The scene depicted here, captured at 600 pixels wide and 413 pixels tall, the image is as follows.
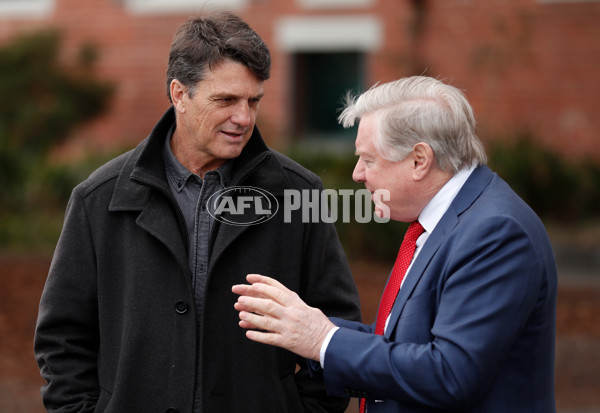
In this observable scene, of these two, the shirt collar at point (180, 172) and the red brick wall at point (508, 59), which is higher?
the red brick wall at point (508, 59)

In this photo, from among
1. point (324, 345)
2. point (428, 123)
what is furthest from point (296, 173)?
point (324, 345)

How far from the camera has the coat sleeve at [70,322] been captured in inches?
105

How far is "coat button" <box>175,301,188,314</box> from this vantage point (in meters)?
2.62

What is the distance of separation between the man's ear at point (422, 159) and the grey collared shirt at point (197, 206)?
73 cm

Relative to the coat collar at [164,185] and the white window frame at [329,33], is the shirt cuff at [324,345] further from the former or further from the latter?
the white window frame at [329,33]

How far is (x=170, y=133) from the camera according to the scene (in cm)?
293

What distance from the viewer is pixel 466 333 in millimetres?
2100

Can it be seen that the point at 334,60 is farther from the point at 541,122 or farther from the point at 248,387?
the point at 248,387

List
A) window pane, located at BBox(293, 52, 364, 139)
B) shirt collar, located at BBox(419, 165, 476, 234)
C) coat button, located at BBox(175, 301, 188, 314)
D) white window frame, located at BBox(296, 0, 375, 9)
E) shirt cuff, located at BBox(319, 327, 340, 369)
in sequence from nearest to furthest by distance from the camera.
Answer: shirt cuff, located at BBox(319, 327, 340, 369) < shirt collar, located at BBox(419, 165, 476, 234) < coat button, located at BBox(175, 301, 188, 314) < white window frame, located at BBox(296, 0, 375, 9) < window pane, located at BBox(293, 52, 364, 139)

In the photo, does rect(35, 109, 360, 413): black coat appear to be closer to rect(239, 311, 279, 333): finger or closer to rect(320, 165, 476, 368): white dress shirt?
rect(239, 311, 279, 333): finger

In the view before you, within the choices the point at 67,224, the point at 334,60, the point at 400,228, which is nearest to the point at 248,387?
the point at 67,224

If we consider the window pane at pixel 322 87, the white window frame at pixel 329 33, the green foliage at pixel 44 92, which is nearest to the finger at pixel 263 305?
the green foliage at pixel 44 92

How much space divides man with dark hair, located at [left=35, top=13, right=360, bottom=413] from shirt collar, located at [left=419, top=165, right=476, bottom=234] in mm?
579

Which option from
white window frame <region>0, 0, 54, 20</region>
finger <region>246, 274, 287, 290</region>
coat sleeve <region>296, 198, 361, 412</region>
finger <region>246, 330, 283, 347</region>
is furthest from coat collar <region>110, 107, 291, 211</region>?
white window frame <region>0, 0, 54, 20</region>
